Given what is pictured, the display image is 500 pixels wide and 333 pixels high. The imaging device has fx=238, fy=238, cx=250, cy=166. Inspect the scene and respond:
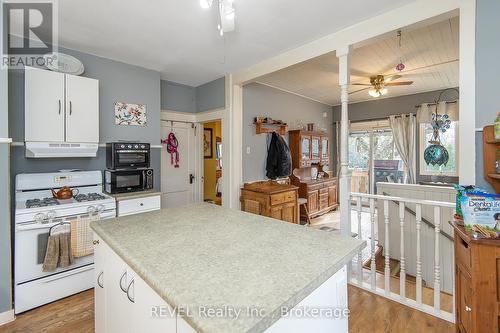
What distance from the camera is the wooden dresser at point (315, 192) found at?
470cm

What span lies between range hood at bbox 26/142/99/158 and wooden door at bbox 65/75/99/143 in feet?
0.21

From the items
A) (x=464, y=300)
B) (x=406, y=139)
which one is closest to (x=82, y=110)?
(x=464, y=300)

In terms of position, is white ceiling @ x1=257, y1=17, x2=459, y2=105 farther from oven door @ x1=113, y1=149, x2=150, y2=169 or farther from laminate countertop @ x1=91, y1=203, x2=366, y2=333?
laminate countertop @ x1=91, y1=203, x2=366, y2=333

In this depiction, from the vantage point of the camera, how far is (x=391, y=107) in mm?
5359

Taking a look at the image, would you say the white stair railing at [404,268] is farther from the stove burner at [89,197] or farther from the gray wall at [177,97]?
the gray wall at [177,97]

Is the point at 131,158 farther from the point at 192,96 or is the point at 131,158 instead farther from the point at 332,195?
the point at 332,195

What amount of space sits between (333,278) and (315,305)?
15cm

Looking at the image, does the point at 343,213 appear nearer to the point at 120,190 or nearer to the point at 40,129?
the point at 120,190

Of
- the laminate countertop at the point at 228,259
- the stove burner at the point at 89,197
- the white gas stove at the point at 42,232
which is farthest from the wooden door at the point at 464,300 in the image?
the stove burner at the point at 89,197

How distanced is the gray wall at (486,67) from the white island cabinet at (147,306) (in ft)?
4.78

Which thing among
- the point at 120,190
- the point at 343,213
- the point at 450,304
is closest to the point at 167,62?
the point at 120,190

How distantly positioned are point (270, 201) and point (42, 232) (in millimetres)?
2466

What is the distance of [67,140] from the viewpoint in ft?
8.10

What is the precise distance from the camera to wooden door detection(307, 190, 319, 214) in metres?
4.70
